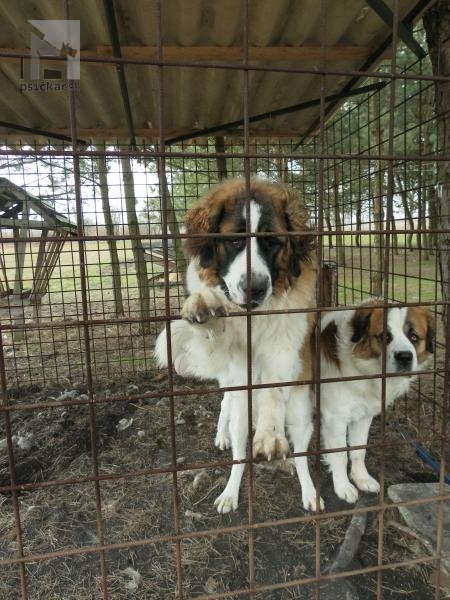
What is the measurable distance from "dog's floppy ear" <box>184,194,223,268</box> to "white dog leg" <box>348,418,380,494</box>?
1.95m

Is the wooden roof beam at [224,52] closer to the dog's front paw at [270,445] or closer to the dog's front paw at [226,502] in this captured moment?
the dog's front paw at [270,445]

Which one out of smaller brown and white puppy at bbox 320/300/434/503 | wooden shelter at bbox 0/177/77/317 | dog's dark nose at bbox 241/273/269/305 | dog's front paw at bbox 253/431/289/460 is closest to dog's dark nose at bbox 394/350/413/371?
smaller brown and white puppy at bbox 320/300/434/503

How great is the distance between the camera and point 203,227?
2.54 meters

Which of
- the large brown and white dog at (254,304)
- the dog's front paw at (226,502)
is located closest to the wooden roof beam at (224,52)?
the large brown and white dog at (254,304)

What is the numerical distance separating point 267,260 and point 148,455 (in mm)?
2309

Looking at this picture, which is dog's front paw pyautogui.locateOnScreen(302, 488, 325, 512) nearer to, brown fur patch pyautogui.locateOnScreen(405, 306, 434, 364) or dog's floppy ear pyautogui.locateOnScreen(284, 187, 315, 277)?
brown fur patch pyautogui.locateOnScreen(405, 306, 434, 364)

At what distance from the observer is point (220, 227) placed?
8.23 feet

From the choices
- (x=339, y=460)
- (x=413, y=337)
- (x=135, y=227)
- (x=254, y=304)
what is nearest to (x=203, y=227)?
(x=254, y=304)

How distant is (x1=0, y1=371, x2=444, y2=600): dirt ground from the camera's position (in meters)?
2.26

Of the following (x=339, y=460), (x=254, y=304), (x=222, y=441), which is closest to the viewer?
(x=254, y=304)

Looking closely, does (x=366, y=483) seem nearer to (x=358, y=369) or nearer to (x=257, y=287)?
(x=358, y=369)

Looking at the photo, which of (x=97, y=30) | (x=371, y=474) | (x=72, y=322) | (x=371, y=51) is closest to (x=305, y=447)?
(x=371, y=474)

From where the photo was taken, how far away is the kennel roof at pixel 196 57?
9.39 ft

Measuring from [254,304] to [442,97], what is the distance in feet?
7.76
